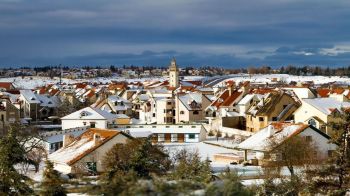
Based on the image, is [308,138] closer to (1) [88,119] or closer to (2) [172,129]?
(2) [172,129]

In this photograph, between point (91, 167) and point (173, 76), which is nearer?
point (91, 167)

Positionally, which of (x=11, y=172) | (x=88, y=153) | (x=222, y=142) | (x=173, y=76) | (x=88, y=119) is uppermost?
(x=173, y=76)

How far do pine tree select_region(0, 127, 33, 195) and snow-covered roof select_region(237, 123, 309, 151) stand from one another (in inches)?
761

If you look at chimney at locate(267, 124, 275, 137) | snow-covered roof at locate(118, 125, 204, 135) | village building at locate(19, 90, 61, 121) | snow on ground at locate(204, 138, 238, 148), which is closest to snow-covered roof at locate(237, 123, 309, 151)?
chimney at locate(267, 124, 275, 137)

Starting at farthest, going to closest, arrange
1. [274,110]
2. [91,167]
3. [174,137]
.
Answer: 1. [174,137]
2. [274,110]
3. [91,167]

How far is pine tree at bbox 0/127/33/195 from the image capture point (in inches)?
795

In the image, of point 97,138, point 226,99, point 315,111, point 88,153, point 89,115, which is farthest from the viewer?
point 226,99

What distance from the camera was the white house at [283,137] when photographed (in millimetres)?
39513

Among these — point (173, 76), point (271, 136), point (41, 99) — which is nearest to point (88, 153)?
point (271, 136)

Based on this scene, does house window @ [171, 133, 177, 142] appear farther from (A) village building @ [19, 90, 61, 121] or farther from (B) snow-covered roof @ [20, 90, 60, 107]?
(B) snow-covered roof @ [20, 90, 60, 107]

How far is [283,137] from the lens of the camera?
38.5m

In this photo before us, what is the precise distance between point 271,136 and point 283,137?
2.83 meters

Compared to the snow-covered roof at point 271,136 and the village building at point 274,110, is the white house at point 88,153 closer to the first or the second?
the snow-covered roof at point 271,136

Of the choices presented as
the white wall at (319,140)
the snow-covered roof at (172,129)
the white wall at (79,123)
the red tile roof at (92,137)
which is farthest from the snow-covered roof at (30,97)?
the white wall at (319,140)
